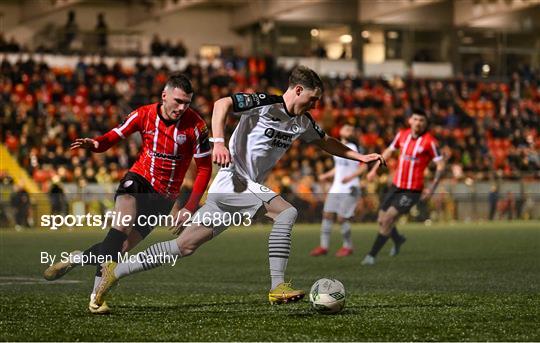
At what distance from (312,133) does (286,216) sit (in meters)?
0.88

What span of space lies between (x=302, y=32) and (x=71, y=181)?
731 inches

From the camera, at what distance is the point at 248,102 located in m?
8.61

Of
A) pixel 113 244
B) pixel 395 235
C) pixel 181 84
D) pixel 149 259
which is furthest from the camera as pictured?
pixel 395 235

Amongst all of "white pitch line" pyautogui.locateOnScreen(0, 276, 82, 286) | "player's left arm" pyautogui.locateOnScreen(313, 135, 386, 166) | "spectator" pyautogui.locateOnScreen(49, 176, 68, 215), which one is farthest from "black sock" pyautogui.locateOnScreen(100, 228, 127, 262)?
"spectator" pyautogui.locateOnScreen(49, 176, 68, 215)

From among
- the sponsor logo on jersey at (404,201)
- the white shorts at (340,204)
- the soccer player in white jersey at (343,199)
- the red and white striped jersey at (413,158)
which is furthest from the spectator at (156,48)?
the sponsor logo on jersey at (404,201)

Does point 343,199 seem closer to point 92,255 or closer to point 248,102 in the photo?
point 92,255

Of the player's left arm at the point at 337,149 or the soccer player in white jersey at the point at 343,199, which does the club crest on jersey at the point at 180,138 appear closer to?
the player's left arm at the point at 337,149

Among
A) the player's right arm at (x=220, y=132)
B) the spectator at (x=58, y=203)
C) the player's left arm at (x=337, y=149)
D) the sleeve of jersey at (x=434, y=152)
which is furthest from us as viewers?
the spectator at (x=58, y=203)

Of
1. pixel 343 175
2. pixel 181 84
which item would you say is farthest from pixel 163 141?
pixel 343 175

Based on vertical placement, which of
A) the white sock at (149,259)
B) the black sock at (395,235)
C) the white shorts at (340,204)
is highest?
the white sock at (149,259)

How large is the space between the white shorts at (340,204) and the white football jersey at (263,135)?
893cm

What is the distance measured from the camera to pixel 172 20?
43.7 metres

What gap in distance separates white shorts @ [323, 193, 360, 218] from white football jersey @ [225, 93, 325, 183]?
8934mm

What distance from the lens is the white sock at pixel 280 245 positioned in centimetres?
859
